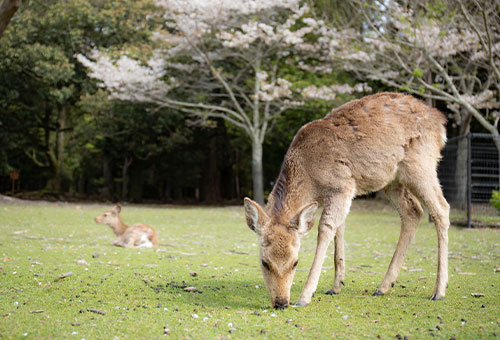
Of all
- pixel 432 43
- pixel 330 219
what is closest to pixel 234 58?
pixel 432 43

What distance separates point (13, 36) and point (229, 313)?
23.6m

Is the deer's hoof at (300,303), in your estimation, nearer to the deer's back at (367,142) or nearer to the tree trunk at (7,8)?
the deer's back at (367,142)

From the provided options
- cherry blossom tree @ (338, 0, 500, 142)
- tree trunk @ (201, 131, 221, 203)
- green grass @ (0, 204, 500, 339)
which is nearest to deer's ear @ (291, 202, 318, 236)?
green grass @ (0, 204, 500, 339)

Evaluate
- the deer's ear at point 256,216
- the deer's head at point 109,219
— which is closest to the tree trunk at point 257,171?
the deer's head at point 109,219

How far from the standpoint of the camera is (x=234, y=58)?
22.8 m

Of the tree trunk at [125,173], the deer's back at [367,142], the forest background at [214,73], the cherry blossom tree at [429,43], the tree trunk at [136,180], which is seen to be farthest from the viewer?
the tree trunk at [136,180]

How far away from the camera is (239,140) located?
2886 centimetres

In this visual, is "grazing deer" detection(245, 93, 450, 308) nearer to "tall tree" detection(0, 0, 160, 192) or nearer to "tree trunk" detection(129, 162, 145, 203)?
"tall tree" detection(0, 0, 160, 192)

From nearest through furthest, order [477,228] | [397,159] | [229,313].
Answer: [229,313]
[397,159]
[477,228]

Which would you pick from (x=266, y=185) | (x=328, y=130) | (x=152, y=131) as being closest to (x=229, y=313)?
(x=328, y=130)

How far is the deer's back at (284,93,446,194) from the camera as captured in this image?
5.05 metres

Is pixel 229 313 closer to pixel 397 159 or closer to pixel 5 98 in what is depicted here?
pixel 397 159

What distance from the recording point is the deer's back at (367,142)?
5051 millimetres

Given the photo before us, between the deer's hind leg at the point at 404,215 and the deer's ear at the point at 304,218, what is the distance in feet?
4.35
